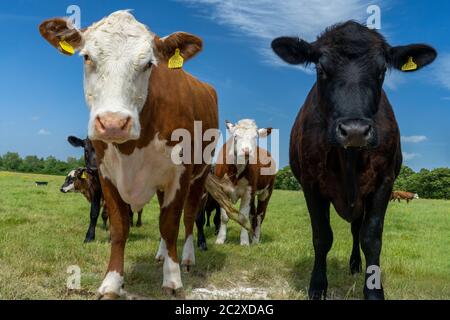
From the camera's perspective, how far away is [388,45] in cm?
484

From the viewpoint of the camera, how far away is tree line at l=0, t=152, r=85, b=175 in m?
72.3

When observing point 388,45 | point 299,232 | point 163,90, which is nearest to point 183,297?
point 163,90

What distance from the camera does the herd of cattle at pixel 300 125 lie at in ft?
13.7

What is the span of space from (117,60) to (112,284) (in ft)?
6.83

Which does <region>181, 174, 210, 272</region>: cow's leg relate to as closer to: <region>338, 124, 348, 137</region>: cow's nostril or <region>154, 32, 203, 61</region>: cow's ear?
<region>154, 32, 203, 61</region>: cow's ear

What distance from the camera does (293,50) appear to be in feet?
16.4

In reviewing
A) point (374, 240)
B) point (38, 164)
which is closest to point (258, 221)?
Answer: point (374, 240)

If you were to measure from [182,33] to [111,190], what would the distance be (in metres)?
1.73

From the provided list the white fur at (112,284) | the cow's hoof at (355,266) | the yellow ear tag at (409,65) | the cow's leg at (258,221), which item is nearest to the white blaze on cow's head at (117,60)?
the white fur at (112,284)

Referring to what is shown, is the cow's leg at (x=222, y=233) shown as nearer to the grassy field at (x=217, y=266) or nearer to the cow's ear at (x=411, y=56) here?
the grassy field at (x=217, y=266)

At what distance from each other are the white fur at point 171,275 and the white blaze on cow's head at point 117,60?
5.22 ft

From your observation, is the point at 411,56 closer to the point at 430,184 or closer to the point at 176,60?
the point at 176,60

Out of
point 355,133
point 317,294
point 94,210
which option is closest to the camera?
point 355,133

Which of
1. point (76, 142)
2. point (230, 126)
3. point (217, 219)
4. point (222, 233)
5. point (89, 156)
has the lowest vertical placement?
point (222, 233)
